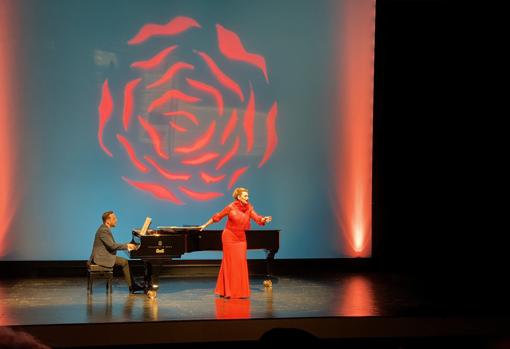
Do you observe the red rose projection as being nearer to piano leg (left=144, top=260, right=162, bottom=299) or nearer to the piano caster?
piano leg (left=144, top=260, right=162, bottom=299)

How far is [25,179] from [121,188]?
1204mm

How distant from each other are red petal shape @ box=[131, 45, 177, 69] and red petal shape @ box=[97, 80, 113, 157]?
1.59ft

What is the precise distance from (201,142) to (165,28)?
5.21ft

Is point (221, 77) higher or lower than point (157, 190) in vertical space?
higher

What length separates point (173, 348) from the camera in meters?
5.49

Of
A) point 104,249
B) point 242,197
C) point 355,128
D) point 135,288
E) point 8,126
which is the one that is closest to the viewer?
point 104,249

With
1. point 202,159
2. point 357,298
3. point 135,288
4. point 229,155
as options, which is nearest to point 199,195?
point 202,159

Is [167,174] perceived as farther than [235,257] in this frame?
Yes

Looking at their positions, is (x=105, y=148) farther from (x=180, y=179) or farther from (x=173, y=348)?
(x=173, y=348)

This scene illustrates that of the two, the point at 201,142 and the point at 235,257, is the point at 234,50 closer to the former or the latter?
the point at 201,142

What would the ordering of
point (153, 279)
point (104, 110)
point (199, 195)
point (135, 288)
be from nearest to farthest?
point (153, 279) → point (135, 288) → point (104, 110) → point (199, 195)

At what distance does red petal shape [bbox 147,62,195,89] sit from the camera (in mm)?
8727

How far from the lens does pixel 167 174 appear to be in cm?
873

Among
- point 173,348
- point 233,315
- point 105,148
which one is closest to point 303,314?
point 233,315
